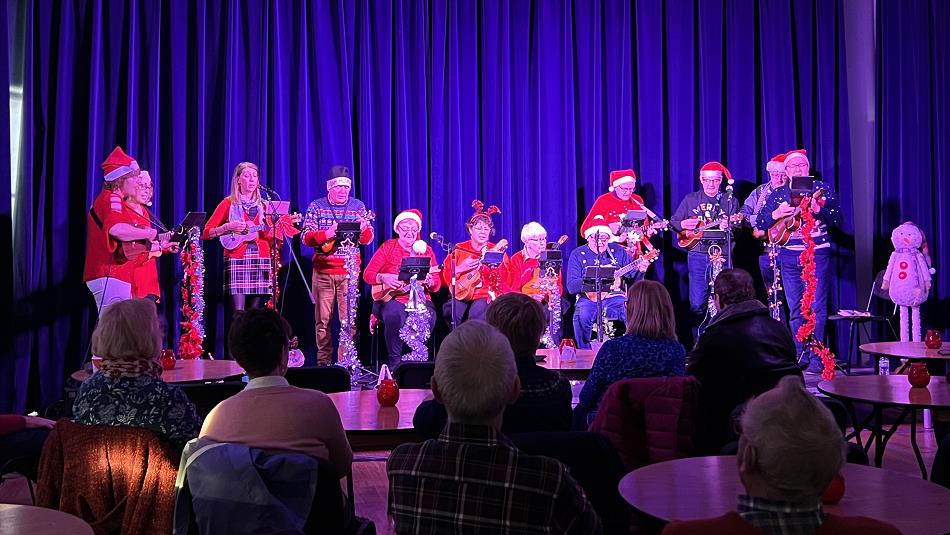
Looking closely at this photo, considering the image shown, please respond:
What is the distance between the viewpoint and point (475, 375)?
69.1 inches

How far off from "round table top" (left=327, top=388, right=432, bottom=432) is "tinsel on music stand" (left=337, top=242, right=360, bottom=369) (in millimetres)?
3393

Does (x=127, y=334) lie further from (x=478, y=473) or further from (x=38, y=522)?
(x=478, y=473)

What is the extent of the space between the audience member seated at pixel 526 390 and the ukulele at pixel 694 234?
528cm

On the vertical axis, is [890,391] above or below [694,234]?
Answer: below

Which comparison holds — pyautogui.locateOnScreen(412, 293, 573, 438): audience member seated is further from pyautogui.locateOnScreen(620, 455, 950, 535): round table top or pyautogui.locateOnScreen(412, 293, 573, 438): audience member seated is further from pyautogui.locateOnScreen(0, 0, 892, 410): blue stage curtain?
pyautogui.locateOnScreen(0, 0, 892, 410): blue stage curtain

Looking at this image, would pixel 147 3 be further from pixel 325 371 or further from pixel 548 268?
pixel 325 371

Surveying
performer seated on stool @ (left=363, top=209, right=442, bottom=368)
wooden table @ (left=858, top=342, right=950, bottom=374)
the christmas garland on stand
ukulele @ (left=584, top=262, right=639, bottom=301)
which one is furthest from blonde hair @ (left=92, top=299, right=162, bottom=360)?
the christmas garland on stand

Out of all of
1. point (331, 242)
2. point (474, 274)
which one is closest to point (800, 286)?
point (474, 274)

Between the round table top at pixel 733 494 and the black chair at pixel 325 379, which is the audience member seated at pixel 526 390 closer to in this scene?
the round table top at pixel 733 494

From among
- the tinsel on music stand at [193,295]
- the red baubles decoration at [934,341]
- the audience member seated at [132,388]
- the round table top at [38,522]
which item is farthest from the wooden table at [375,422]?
the tinsel on music stand at [193,295]

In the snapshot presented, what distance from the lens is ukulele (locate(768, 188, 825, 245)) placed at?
25.0 feet

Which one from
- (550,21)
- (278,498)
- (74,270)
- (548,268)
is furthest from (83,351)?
(278,498)

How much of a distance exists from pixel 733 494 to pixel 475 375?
0.71m

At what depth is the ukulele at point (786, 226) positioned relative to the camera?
7.63 metres
